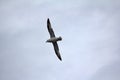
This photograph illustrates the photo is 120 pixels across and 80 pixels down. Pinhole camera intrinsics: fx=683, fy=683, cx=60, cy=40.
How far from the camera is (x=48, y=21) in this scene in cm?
17912

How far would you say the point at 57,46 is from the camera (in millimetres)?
181500

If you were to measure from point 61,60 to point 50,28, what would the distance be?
33.9 feet

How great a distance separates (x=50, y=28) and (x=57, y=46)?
5.95 m

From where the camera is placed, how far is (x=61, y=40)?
177 meters

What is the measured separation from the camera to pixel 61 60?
602 feet

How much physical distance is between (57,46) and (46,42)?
10.6 ft

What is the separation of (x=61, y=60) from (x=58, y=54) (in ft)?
6.02

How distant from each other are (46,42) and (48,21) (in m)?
5.74

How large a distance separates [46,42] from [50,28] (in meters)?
4.44

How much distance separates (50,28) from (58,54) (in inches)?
357

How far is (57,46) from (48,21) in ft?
24.2

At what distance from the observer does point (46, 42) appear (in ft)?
593

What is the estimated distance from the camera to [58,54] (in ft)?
603
